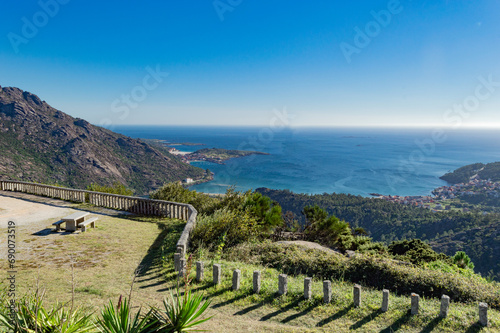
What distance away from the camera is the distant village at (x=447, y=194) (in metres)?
75.1

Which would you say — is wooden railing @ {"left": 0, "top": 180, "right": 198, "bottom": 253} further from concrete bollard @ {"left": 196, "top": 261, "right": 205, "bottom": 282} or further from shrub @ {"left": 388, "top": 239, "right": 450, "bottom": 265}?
shrub @ {"left": 388, "top": 239, "right": 450, "bottom": 265}

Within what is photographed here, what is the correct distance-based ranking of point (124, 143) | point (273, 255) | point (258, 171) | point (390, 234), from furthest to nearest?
point (258, 171)
point (124, 143)
point (390, 234)
point (273, 255)

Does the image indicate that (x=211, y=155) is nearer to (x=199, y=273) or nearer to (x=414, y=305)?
(x=199, y=273)

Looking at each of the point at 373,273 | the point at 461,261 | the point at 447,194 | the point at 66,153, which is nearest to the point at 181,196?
the point at 373,273

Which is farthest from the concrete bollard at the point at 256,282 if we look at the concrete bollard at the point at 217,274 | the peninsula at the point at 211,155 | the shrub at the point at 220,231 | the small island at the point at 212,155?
the small island at the point at 212,155

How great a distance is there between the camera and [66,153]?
237ft

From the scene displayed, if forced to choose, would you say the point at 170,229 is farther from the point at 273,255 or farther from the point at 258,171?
the point at 258,171

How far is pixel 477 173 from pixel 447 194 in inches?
995

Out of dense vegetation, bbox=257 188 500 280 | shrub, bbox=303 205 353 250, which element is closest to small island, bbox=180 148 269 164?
dense vegetation, bbox=257 188 500 280

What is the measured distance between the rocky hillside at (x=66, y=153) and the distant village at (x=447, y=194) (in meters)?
69.5

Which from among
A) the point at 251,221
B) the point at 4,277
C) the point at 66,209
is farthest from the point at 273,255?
the point at 66,209

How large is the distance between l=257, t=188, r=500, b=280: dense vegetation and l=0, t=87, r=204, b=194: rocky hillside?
4056 cm

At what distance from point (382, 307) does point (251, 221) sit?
5402 mm

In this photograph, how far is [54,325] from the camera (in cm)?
268
